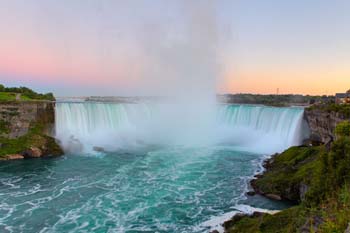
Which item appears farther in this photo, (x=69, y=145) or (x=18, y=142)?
(x=69, y=145)

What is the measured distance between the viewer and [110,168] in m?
17.0

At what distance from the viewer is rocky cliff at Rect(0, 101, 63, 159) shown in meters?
19.4

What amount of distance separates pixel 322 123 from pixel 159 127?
58.9ft

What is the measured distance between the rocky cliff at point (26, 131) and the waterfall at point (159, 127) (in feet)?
4.82

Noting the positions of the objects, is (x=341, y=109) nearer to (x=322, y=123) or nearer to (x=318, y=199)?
(x=322, y=123)

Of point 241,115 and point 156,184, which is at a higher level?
point 241,115

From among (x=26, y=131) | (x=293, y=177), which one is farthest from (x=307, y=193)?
(x=26, y=131)

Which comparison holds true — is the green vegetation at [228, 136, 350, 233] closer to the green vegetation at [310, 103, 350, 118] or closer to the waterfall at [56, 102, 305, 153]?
the green vegetation at [310, 103, 350, 118]

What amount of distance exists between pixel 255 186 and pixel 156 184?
4.90 meters

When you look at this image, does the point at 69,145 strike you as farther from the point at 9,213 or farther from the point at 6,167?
the point at 9,213

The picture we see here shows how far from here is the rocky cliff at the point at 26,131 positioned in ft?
63.7

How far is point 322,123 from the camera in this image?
19.6 meters

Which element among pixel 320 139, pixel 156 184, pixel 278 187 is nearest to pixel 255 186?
pixel 278 187

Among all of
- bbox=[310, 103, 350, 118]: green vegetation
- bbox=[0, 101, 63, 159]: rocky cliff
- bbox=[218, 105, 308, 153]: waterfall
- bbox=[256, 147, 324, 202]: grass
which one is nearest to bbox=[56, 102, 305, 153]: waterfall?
bbox=[218, 105, 308, 153]: waterfall
